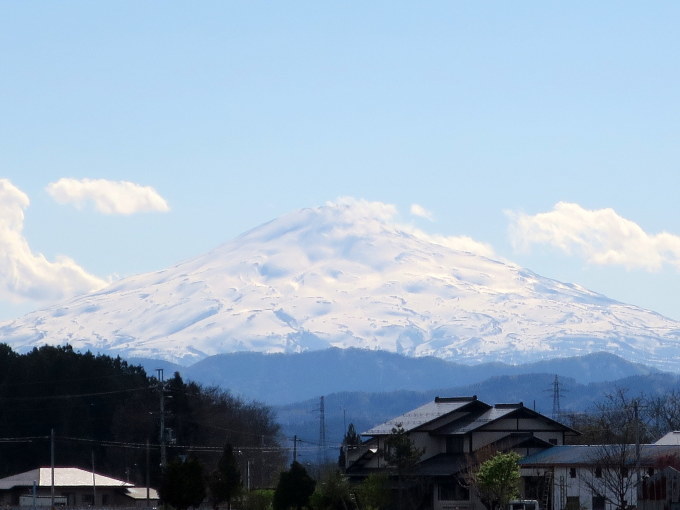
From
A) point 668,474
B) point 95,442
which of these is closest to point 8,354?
point 95,442

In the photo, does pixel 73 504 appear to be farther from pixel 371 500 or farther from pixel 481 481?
pixel 481 481

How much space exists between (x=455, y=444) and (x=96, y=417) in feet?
105

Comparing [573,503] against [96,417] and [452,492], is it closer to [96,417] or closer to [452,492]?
[452,492]

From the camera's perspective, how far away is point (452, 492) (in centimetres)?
6278

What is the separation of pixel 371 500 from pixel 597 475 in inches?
351

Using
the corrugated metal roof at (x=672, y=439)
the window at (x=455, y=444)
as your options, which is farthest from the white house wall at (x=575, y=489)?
the window at (x=455, y=444)

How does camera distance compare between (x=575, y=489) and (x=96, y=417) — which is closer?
(x=575, y=489)

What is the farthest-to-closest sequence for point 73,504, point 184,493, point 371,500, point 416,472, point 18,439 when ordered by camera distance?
point 18,439 < point 73,504 < point 416,472 < point 371,500 < point 184,493

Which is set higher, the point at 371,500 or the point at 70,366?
the point at 70,366

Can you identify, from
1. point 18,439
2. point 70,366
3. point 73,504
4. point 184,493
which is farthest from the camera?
point 70,366

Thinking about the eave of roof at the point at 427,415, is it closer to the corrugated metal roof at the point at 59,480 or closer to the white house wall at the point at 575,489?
the white house wall at the point at 575,489

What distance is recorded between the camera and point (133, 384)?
95562 millimetres

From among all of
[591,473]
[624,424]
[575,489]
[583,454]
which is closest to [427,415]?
[583,454]

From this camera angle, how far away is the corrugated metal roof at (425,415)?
66625 mm
